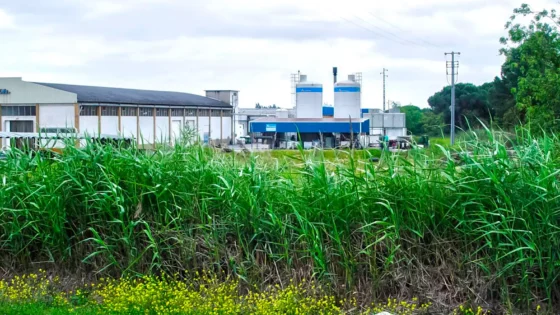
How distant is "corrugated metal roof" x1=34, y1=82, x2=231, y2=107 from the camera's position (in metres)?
57.4

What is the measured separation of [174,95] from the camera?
229 ft

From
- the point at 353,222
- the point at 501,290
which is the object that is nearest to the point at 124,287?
the point at 353,222

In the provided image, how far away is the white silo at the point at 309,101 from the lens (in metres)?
71.1

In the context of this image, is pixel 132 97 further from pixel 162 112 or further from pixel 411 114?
pixel 411 114

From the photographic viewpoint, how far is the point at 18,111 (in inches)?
2329

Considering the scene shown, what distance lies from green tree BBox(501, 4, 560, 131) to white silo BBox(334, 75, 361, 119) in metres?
34.5

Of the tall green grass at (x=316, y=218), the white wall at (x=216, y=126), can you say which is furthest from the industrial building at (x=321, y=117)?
the tall green grass at (x=316, y=218)

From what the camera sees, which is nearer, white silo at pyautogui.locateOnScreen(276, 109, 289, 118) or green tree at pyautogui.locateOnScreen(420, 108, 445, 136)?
green tree at pyautogui.locateOnScreen(420, 108, 445, 136)

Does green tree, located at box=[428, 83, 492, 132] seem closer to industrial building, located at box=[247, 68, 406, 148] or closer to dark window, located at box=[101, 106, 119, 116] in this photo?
industrial building, located at box=[247, 68, 406, 148]

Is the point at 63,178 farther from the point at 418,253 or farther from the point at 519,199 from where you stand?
the point at 519,199

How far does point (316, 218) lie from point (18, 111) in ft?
180

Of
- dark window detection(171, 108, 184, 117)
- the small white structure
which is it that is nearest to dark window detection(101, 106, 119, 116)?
dark window detection(171, 108, 184, 117)

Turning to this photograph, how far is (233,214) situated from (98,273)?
174cm

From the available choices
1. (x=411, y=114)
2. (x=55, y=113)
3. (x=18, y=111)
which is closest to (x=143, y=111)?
(x=55, y=113)
